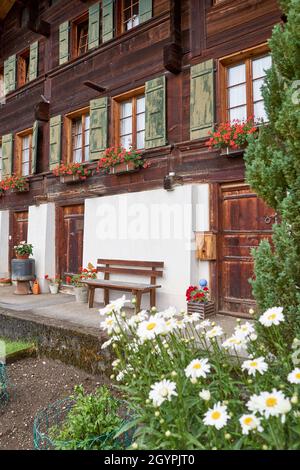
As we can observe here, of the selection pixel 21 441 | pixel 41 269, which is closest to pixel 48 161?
pixel 41 269

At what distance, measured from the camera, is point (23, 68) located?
10.3 meters

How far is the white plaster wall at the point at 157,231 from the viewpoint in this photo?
5934 mm

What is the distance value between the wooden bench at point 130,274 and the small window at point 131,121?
8.04ft

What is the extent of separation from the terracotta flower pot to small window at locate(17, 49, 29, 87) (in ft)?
17.3

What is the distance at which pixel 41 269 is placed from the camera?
862 centimetres

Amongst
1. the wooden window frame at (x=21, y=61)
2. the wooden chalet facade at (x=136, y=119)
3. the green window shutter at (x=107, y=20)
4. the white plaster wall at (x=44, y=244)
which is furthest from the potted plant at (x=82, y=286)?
the wooden window frame at (x=21, y=61)

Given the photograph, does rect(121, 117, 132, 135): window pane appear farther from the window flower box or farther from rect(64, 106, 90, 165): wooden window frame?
the window flower box

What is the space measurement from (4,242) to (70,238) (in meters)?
3.01

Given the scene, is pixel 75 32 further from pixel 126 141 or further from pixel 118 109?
pixel 126 141

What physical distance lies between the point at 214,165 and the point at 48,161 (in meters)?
5.08

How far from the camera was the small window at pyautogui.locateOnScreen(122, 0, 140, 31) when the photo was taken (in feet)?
24.4

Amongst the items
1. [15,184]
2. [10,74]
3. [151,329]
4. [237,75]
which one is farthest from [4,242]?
[151,329]

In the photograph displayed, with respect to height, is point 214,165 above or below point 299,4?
below

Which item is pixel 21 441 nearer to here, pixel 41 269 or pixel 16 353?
pixel 16 353
